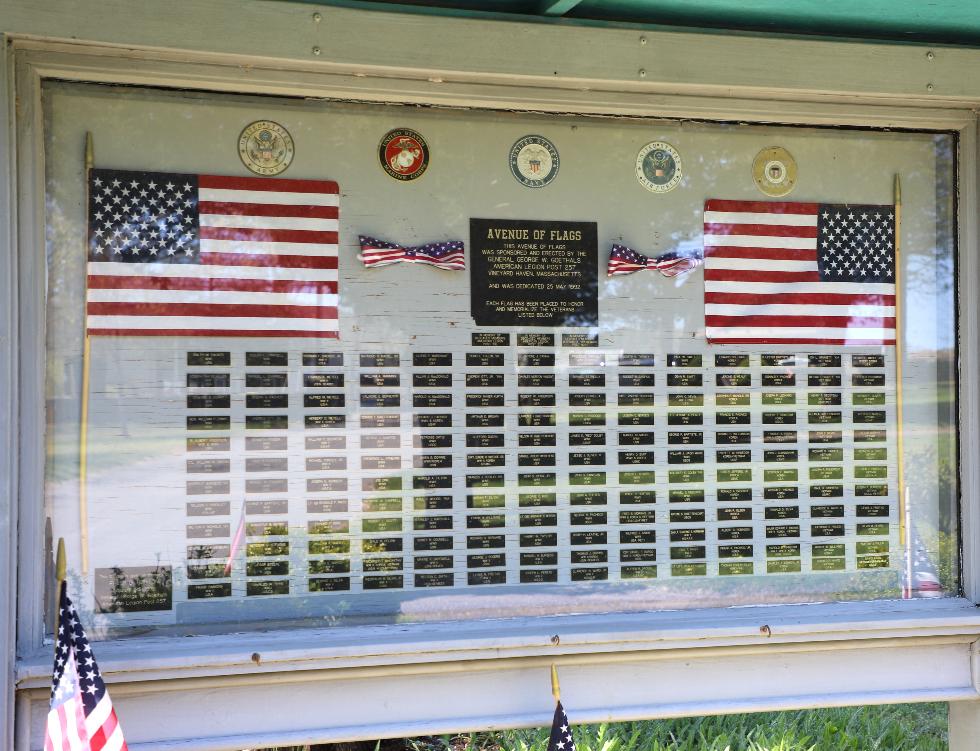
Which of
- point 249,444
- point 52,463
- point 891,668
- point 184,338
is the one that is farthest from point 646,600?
point 52,463

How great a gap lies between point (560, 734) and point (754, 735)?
3.12 meters

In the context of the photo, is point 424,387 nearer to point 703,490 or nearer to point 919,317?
point 703,490

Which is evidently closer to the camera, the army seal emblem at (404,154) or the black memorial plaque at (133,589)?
the black memorial plaque at (133,589)

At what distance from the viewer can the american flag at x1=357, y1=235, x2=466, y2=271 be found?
3.79 meters

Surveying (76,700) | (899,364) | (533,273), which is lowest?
(76,700)

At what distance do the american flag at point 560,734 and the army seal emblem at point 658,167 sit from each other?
2.33m

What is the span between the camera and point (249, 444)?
12.0 feet

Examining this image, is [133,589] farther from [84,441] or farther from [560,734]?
[560,734]

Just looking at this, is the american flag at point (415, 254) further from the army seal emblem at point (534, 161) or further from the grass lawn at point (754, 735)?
the grass lawn at point (754, 735)

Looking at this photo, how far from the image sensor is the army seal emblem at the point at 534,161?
156 inches

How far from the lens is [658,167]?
4078 millimetres

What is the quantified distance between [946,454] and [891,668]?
1045mm

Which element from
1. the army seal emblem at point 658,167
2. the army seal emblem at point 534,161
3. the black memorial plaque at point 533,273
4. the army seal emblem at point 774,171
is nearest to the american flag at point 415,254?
the black memorial plaque at point 533,273

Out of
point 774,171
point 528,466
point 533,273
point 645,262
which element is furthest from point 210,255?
point 774,171
